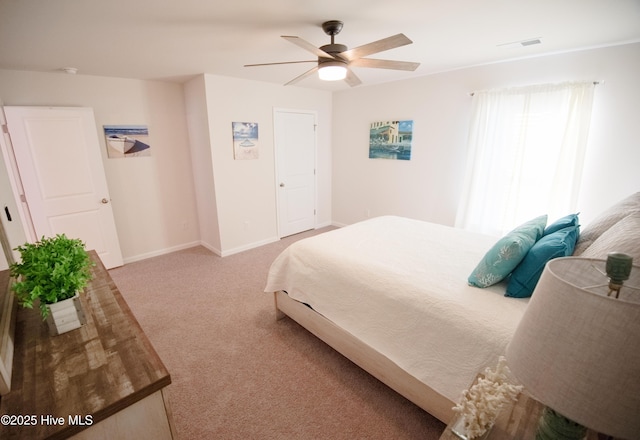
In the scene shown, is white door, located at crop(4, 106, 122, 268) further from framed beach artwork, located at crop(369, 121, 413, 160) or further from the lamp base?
the lamp base

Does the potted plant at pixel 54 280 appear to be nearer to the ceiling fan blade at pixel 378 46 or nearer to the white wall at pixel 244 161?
the ceiling fan blade at pixel 378 46

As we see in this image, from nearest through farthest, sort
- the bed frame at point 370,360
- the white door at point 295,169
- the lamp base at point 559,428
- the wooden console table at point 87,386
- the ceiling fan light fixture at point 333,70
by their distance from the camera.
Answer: the lamp base at point 559,428 → the wooden console table at point 87,386 → the bed frame at point 370,360 → the ceiling fan light fixture at point 333,70 → the white door at point 295,169

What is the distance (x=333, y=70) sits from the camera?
2.14 m

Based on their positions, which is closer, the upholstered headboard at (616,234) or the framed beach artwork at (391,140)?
the upholstered headboard at (616,234)

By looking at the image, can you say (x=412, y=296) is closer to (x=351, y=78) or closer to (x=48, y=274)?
(x=48, y=274)

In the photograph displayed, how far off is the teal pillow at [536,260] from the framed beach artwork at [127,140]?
14.2 ft

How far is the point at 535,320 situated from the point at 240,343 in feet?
7.25

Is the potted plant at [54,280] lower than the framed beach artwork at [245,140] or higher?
lower

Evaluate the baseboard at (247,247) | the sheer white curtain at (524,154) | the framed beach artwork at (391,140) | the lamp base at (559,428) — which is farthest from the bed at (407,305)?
the framed beach artwork at (391,140)

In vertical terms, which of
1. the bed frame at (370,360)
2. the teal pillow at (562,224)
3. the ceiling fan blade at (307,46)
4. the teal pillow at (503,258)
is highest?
the ceiling fan blade at (307,46)

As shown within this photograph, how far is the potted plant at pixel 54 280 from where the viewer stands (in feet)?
3.75

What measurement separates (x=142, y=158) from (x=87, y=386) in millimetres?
3616

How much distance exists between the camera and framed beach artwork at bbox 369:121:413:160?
416 cm

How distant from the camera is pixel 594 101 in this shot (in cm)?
271
